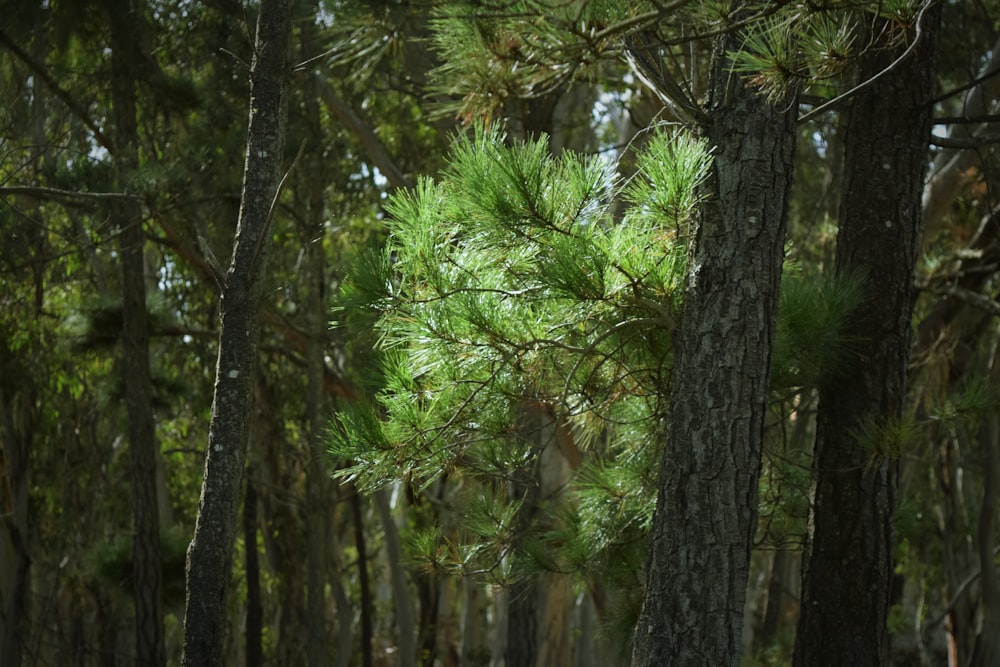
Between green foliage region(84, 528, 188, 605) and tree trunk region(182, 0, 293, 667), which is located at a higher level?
tree trunk region(182, 0, 293, 667)

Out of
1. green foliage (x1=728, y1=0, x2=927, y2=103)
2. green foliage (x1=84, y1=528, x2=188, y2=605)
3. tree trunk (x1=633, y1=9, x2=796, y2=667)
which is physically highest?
green foliage (x1=728, y1=0, x2=927, y2=103)

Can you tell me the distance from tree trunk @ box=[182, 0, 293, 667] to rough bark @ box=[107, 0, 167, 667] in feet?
7.99

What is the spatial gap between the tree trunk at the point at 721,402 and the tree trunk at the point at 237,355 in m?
1.56

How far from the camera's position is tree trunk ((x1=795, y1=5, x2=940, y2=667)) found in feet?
14.0

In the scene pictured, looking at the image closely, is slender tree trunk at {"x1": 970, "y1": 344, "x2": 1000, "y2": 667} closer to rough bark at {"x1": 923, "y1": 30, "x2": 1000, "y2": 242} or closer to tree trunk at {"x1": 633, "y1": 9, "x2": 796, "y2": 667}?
rough bark at {"x1": 923, "y1": 30, "x2": 1000, "y2": 242}

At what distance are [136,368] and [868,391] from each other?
14.4ft

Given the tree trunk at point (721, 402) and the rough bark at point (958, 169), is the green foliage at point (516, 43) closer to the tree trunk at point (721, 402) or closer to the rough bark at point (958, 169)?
the tree trunk at point (721, 402)

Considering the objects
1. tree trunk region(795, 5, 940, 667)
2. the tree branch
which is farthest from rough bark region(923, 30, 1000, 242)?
the tree branch

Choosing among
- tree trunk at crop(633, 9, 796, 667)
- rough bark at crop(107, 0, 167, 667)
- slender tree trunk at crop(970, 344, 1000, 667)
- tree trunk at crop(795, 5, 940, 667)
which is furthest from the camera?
slender tree trunk at crop(970, 344, 1000, 667)

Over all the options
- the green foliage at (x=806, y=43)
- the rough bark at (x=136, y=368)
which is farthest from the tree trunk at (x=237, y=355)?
the rough bark at (x=136, y=368)

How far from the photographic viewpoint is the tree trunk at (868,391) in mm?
4270

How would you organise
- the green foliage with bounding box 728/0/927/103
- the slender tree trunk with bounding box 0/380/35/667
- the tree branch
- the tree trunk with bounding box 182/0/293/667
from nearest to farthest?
1. the green foliage with bounding box 728/0/927/103
2. the tree trunk with bounding box 182/0/293/667
3. the tree branch
4. the slender tree trunk with bounding box 0/380/35/667

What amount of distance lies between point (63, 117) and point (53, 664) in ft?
20.8

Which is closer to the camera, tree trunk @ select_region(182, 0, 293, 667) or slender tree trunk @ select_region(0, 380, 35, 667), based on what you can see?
tree trunk @ select_region(182, 0, 293, 667)
